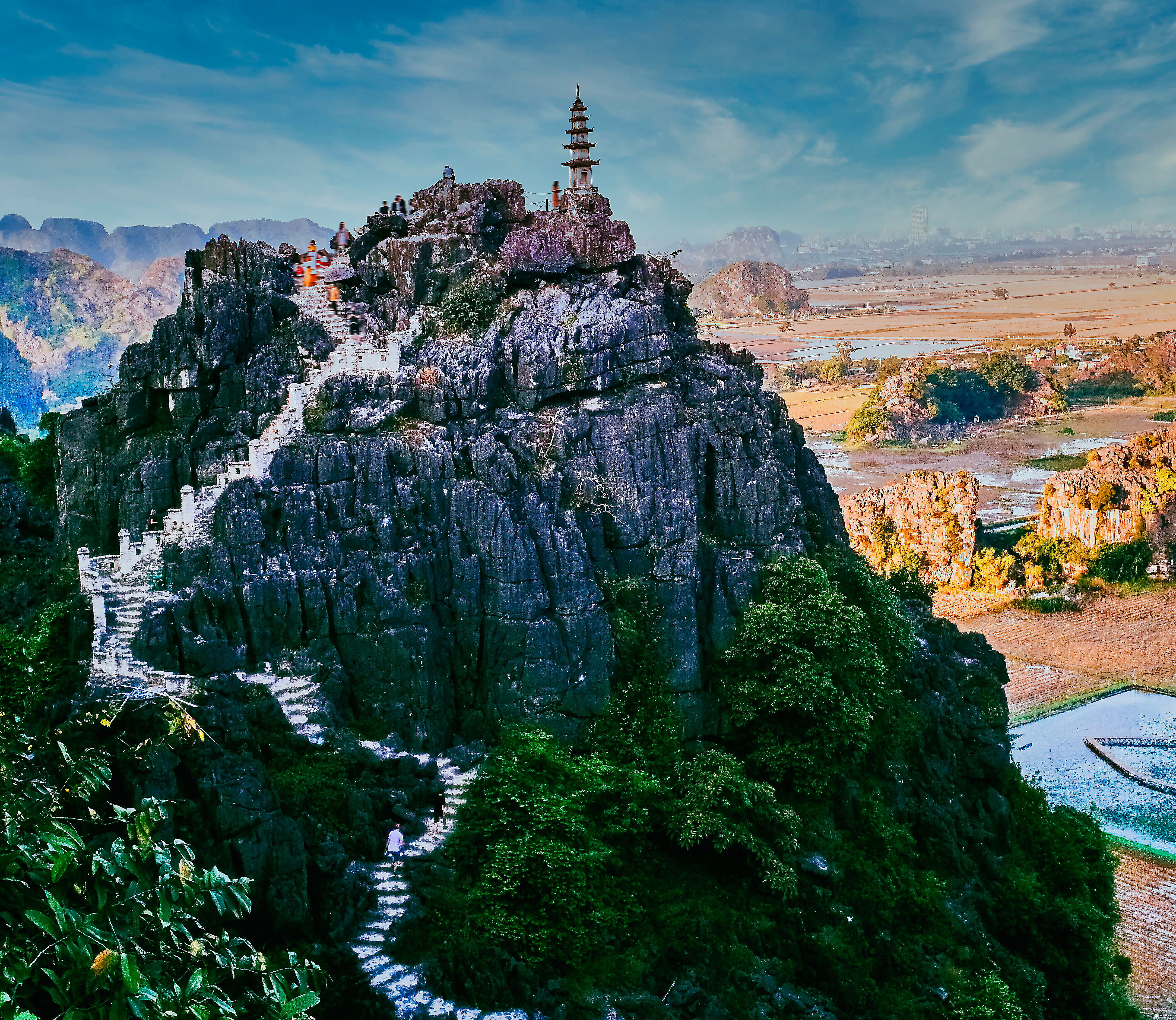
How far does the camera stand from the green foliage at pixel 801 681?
1129 inches

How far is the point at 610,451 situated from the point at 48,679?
14141 mm

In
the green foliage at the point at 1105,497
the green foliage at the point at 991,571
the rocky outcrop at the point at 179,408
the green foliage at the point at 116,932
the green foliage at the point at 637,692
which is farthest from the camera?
the green foliage at the point at 1105,497

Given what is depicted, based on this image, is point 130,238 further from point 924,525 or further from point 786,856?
point 786,856

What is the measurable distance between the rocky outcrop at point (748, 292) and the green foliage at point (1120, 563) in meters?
77.0

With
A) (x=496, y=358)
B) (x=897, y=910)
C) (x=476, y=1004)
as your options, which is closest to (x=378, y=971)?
(x=476, y=1004)

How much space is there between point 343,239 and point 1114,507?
48.6 meters

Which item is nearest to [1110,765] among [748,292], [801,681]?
[801,681]

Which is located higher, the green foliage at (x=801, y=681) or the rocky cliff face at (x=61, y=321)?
the rocky cliff face at (x=61, y=321)

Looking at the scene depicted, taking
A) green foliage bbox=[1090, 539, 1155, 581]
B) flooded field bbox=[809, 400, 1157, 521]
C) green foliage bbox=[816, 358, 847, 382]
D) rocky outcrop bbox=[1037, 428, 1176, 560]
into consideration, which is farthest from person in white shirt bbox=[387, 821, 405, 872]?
green foliage bbox=[816, 358, 847, 382]

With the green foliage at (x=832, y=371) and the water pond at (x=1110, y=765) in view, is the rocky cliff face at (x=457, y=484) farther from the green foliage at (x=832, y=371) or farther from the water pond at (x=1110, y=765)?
the green foliage at (x=832, y=371)

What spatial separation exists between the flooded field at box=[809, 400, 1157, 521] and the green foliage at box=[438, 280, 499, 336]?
50.8 m

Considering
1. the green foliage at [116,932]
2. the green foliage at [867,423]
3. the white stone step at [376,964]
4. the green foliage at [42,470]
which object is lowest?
the white stone step at [376,964]

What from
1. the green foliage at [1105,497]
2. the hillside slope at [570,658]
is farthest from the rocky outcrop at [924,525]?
the hillside slope at [570,658]

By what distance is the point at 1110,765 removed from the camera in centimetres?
4362
